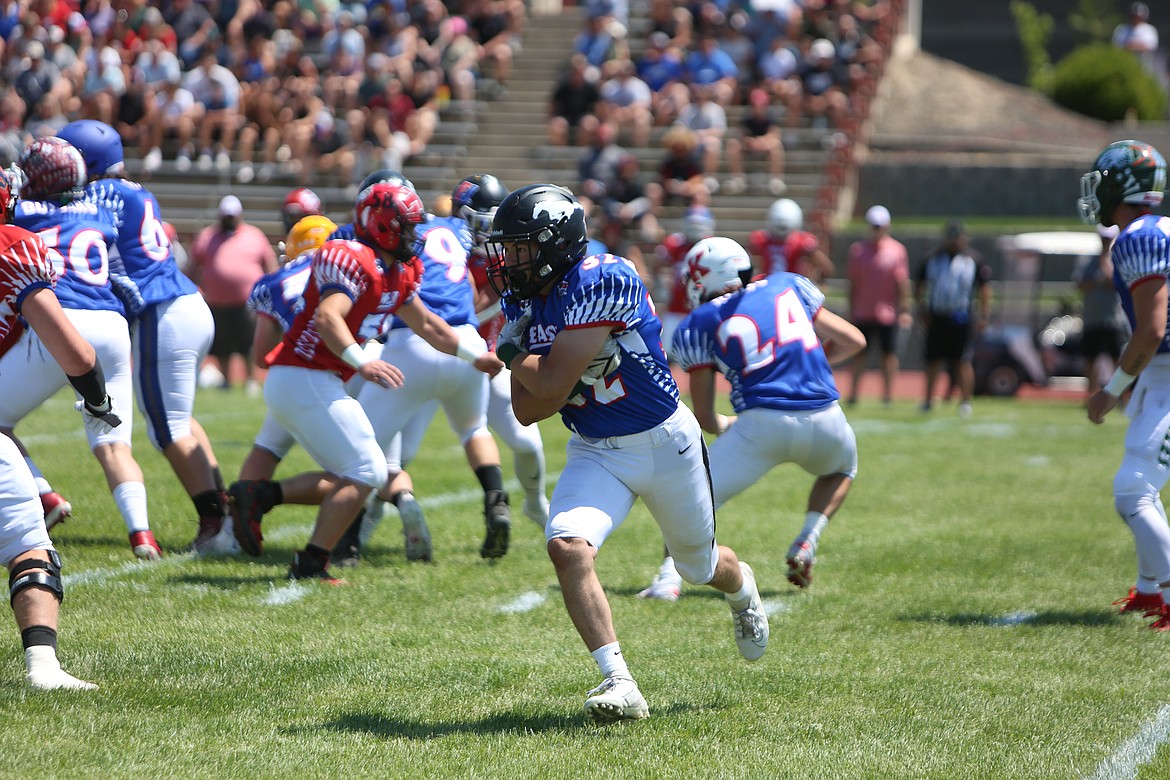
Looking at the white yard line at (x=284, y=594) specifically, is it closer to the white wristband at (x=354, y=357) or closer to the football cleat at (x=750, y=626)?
the white wristband at (x=354, y=357)

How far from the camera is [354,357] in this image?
559 centimetres

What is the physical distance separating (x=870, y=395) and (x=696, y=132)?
19.9 feet

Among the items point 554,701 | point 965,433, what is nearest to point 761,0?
point 965,433

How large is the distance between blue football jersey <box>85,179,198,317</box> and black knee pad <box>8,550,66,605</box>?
2597 millimetres

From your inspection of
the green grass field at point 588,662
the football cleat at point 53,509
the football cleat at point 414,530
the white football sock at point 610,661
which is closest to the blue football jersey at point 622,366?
the white football sock at point 610,661

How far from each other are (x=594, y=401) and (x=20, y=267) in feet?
6.22

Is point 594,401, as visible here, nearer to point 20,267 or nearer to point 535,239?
point 535,239

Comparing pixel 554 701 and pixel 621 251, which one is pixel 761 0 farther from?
pixel 554 701

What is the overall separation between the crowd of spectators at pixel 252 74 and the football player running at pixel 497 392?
13.3 metres

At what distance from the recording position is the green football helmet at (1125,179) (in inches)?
231

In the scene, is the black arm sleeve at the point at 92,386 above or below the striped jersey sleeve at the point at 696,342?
above

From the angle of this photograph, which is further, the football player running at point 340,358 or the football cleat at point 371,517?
the football cleat at point 371,517

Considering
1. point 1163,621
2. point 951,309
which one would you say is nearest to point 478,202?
point 1163,621

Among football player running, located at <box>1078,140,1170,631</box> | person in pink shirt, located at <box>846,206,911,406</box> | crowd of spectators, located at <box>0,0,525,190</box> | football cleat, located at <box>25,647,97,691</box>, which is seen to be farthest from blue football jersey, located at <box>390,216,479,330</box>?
crowd of spectators, located at <box>0,0,525,190</box>
